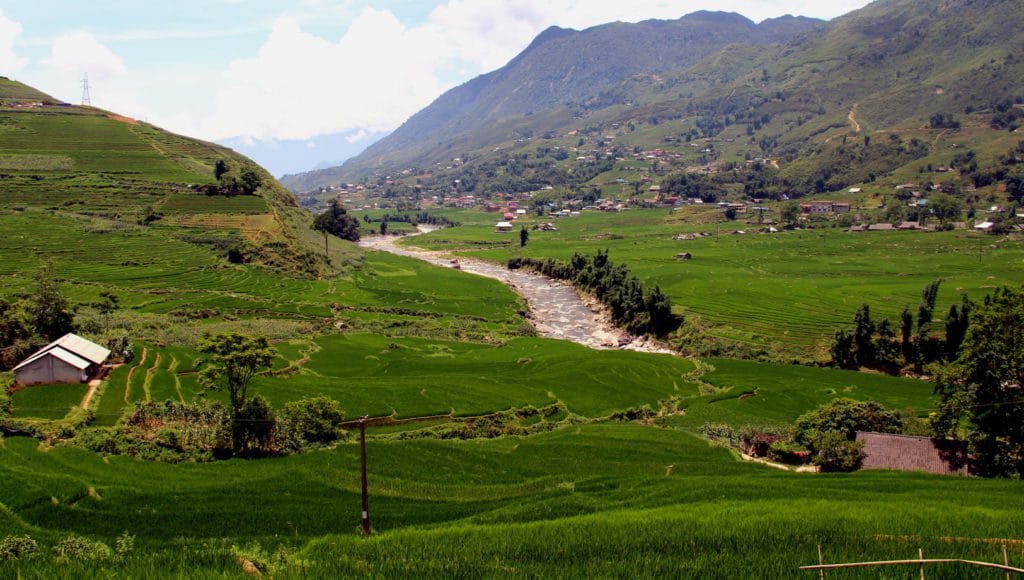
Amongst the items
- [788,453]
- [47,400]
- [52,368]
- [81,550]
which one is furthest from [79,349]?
[788,453]

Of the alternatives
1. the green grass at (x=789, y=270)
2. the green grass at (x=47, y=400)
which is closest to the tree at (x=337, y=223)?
the green grass at (x=789, y=270)

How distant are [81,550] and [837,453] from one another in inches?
1223

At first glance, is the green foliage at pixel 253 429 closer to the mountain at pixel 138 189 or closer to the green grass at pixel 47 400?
the green grass at pixel 47 400

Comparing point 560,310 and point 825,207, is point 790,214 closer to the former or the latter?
point 825,207

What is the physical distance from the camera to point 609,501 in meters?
23.6

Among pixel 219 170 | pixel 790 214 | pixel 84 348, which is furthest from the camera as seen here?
pixel 790 214

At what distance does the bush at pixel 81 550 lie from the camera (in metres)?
14.2

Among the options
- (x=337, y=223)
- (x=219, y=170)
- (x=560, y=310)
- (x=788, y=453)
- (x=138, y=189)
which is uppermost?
(x=219, y=170)

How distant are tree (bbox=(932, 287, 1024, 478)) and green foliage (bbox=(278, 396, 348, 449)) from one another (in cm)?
2955

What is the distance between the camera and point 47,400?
3141cm

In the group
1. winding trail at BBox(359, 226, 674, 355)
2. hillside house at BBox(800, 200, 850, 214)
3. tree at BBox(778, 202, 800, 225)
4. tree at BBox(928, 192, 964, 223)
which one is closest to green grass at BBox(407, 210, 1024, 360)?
tree at BBox(778, 202, 800, 225)

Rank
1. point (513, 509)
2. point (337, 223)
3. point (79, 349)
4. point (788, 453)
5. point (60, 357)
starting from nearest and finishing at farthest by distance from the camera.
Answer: point (513, 509), point (788, 453), point (60, 357), point (79, 349), point (337, 223)

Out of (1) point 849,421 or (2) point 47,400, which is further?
(1) point 849,421

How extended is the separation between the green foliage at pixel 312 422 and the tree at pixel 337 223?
100 metres
